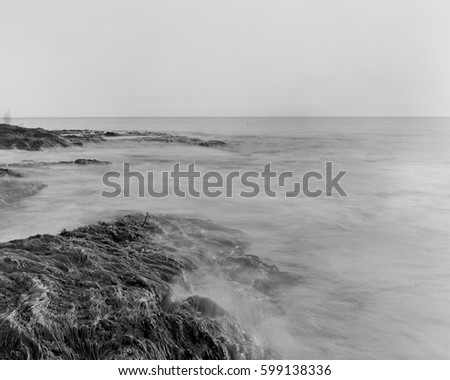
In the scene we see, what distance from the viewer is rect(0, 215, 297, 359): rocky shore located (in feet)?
7.72

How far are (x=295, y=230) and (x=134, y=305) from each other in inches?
127

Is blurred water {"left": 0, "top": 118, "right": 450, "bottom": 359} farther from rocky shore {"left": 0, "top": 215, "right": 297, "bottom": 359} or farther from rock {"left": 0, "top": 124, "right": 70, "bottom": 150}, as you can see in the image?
rock {"left": 0, "top": 124, "right": 70, "bottom": 150}

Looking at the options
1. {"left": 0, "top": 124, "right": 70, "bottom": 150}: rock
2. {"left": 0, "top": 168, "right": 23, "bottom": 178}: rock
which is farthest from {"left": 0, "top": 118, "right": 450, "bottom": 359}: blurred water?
{"left": 0, "top": 124, "right": 70, "bottom": 150}: rock

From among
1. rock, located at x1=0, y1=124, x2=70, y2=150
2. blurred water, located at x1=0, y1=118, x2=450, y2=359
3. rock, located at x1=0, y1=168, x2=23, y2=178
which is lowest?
blurred water, located at x1=0, y1=118, x2=450, y2=359

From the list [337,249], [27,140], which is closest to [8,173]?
[337,249]

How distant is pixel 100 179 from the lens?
8406 millimetres

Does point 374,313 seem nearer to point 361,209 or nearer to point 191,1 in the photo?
point 361,209

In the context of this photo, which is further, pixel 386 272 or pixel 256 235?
pixel 256 235

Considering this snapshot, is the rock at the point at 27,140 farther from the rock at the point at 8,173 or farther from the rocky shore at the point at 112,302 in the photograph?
the rocky shore at the point at 112,302

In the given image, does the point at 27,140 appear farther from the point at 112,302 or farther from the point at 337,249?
the point at 112,302

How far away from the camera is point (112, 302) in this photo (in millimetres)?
2689
